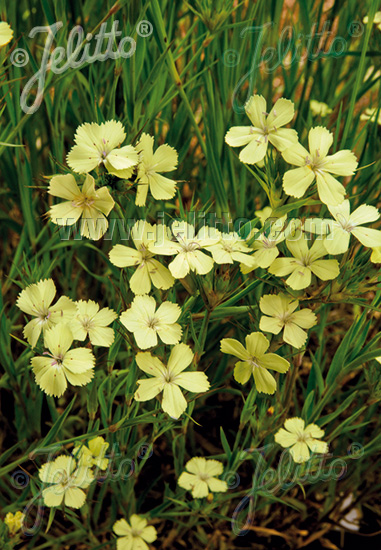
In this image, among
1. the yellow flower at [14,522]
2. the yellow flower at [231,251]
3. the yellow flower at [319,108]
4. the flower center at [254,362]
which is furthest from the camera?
the yellow flower at [319,108]

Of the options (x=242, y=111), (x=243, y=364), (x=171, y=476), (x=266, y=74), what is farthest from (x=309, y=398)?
(x=266, y=74)

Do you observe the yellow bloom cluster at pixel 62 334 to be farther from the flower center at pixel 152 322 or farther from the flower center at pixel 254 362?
the flower center at pixel 254 362

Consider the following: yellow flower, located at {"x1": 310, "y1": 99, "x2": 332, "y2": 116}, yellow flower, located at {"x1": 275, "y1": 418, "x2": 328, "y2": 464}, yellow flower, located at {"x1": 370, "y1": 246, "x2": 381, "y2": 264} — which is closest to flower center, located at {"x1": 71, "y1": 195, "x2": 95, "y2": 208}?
yellow flower, located at {"x1": 370, "y1": 246, "x2": 381, "y2": 264}

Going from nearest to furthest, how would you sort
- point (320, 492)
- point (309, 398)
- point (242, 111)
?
point (309, 398) < point (242, 111) < point (320, 492)

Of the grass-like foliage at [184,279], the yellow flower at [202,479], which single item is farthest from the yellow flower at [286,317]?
the yellow flower at [202,479]

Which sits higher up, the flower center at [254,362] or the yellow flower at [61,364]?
the yellow flower at [61,364]

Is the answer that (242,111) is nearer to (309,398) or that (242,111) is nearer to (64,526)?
(309,398)
